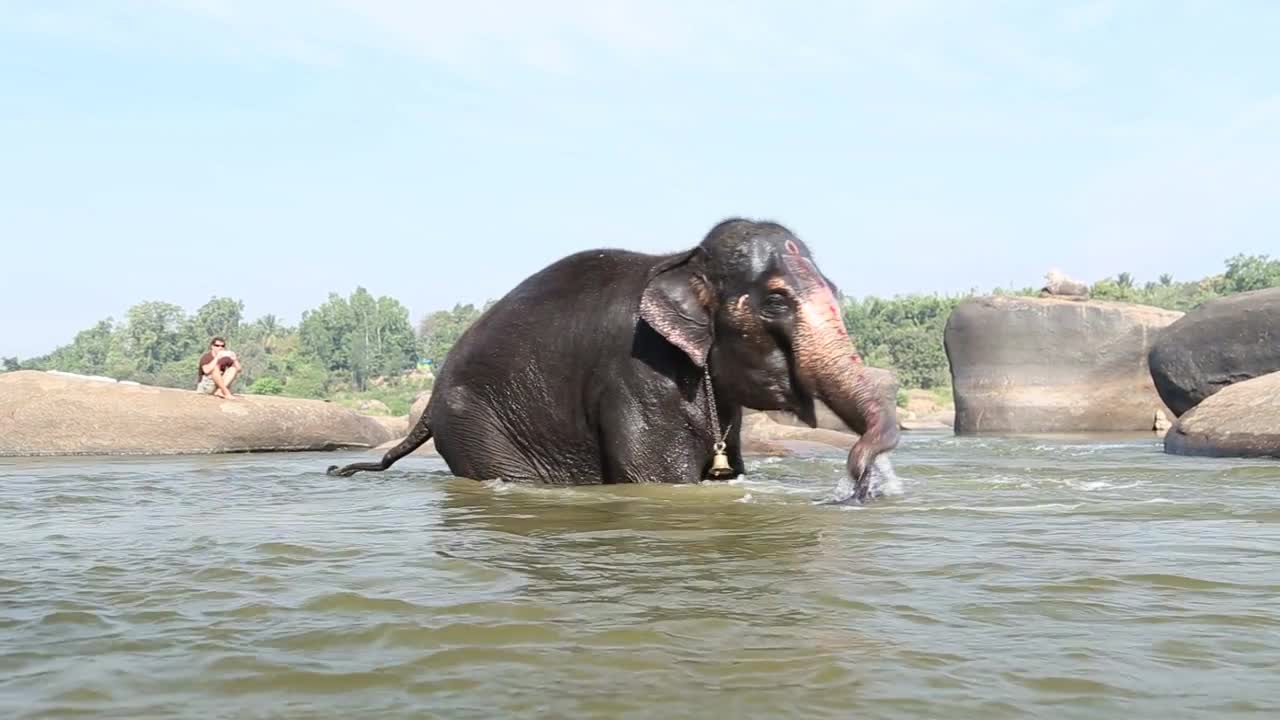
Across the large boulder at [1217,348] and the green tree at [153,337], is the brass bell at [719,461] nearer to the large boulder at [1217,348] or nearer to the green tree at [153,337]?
the large boulder at [1217,348]

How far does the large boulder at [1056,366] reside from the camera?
21969mm

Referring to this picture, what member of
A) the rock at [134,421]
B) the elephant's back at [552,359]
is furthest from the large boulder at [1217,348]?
the elephant's back at [552,359]

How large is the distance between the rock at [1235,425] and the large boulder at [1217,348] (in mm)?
3795

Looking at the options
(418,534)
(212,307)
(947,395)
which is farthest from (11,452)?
(212,307)

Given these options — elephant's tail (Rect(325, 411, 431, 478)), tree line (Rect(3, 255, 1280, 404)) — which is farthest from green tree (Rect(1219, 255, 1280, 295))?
elephant's tail (Rect(325, 411, 431, 478))

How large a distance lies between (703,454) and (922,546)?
2.48m

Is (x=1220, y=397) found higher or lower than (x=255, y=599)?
higher

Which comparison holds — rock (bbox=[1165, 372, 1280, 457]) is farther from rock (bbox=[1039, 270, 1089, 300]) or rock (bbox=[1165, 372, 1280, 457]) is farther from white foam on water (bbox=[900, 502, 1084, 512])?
rock (bbox=[1039, 270, 1089, 300])

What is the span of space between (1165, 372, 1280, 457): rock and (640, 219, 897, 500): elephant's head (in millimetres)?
5692

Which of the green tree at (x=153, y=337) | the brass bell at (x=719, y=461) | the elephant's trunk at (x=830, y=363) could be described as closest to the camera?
the elephant's trunk at (x=830, y=363)

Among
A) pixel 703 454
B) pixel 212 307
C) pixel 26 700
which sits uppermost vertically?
pixel 212 307

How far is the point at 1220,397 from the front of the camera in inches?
467

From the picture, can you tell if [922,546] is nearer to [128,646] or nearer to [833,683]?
[833,683]

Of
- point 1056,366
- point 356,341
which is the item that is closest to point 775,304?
point 1056,366
